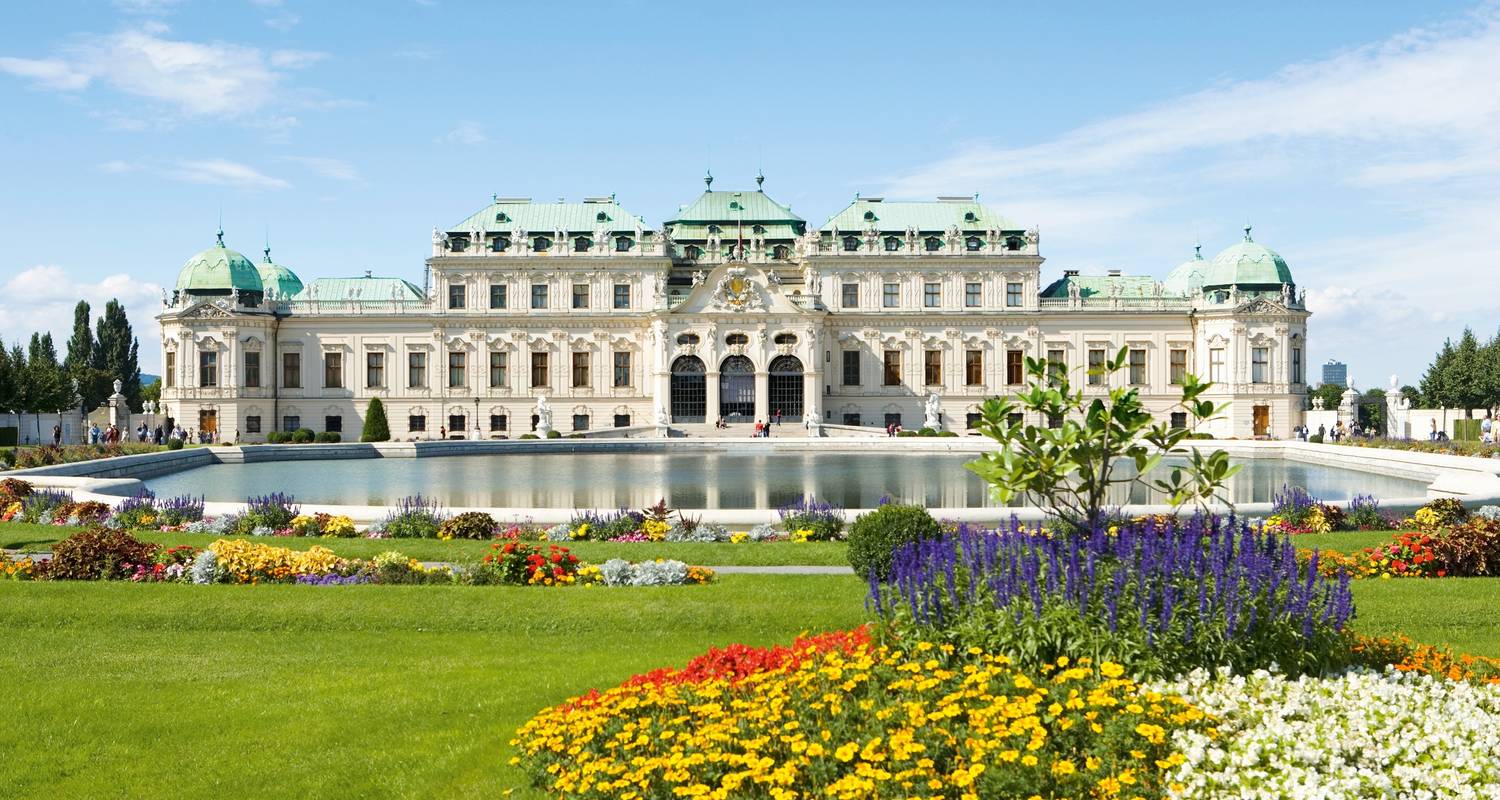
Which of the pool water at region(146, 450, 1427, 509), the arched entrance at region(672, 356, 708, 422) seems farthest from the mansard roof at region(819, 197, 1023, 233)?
the pool water at region(146, 450, 1427, 509)

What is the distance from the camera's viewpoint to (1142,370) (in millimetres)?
71938

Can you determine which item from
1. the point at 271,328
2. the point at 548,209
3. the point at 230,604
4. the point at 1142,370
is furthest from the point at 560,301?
the point at 230,604

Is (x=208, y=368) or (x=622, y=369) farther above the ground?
(x=208, y=368)

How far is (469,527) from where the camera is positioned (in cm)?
2111

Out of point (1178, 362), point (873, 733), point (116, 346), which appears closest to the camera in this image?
point (873, 733)

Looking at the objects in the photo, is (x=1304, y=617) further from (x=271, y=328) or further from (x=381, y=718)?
(x=271, y=328)

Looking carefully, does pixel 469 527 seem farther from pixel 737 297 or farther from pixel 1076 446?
pixel 737 297

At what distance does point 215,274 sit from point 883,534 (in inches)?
2550

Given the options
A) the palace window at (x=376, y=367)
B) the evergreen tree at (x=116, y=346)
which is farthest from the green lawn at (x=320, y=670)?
the evergreen tree at (x=116, y=346)

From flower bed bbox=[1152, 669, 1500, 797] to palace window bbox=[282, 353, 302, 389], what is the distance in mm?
69339

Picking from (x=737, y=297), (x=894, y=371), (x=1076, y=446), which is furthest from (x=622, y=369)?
(x=1076, y=446)

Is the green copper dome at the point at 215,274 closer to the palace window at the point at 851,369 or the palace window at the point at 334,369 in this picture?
the palace window at the point at 334,369

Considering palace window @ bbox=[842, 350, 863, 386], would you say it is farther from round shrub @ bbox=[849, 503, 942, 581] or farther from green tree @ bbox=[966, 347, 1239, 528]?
green tree @ bbox=[966, 347, 1239, 528]

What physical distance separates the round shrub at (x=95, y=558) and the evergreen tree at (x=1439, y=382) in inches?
3201
